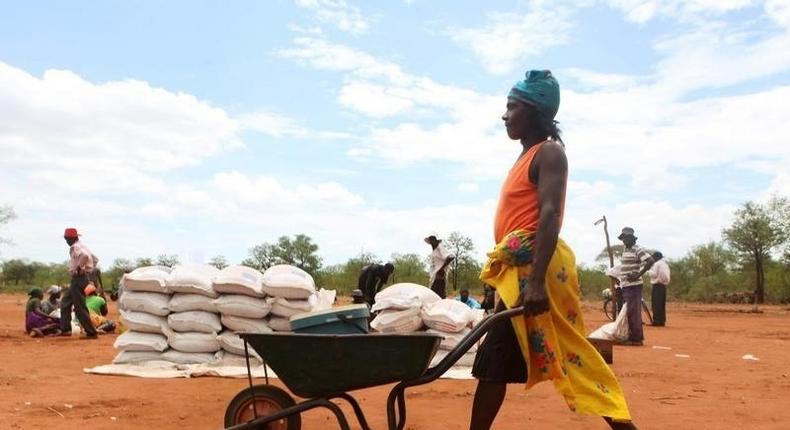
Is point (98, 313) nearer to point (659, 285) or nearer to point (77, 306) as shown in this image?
point (77, 306)

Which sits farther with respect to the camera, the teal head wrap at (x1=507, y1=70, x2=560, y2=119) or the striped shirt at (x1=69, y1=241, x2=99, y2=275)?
the striped shirt at (x1=69, y1=241, x2=99, y2=275)

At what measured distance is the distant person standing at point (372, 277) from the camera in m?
8.65

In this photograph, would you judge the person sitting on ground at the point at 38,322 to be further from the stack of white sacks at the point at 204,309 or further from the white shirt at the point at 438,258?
the white shirt at the point at 438,258

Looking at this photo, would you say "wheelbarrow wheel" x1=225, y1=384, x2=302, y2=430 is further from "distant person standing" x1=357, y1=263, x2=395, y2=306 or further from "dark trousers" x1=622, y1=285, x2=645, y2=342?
"dark trousers" x1=622, y1=285, x2=645, y2=342

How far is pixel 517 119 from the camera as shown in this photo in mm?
3031

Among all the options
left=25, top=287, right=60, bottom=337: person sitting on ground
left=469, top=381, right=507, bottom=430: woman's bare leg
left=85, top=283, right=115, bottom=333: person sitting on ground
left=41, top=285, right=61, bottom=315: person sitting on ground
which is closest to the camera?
left=469, top=381, right=507, bottom=430: woman's bare leg

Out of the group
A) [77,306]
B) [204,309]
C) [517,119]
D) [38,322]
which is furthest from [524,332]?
[38,322]

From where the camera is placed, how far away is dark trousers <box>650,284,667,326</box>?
12.7 metres

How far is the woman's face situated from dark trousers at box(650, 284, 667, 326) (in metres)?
10.3

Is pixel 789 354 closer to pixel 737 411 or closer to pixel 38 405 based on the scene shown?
pixel 737 411

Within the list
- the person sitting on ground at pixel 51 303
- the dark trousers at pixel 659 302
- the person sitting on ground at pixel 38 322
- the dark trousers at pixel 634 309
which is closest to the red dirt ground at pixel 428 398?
the dark trousers at pixel 634 309

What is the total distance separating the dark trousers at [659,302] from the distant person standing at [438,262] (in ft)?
15.1

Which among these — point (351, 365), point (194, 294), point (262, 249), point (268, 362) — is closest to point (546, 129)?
point (351, 365)

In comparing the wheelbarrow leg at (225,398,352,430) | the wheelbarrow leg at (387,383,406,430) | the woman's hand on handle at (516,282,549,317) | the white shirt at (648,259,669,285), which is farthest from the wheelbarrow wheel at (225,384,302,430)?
the white shirt at (648,259,669,285)
